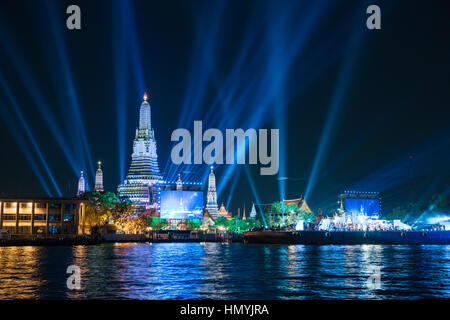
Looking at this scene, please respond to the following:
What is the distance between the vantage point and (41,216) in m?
124

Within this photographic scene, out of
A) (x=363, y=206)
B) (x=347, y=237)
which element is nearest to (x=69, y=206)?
(x=347, y=237)

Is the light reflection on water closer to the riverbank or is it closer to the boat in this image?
the riverbank

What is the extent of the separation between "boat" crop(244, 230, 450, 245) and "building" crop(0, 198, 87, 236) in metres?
43.6

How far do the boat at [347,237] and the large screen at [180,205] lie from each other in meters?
36.4

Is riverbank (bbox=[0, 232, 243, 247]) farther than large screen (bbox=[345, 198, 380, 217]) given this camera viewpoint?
No

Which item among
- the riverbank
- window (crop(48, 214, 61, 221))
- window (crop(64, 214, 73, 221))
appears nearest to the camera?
the riverbank

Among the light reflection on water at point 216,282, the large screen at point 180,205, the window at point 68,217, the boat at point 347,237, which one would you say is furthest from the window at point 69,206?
the light reflection on water at point 216,282

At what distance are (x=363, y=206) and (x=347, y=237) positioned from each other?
→ 40077 millimetres

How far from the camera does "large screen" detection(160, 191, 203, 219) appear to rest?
173 metres

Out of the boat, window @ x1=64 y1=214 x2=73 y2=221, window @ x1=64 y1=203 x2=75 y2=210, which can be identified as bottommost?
the boat

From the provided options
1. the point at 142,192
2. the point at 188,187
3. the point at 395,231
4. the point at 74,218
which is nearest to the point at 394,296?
the point at 74,218

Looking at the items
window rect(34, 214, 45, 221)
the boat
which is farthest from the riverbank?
the boat

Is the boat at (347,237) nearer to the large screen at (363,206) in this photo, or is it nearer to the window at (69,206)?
the large screen at (363,206)
